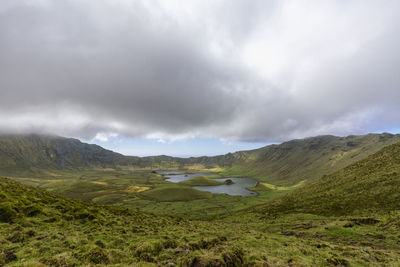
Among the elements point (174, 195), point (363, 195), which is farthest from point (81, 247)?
point (174, 195)

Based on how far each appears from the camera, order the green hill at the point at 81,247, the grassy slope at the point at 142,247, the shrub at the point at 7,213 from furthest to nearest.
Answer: the shrub at the point at 7,213
the grassy slope at the point at 142,247
the green hill at the point at 81,247

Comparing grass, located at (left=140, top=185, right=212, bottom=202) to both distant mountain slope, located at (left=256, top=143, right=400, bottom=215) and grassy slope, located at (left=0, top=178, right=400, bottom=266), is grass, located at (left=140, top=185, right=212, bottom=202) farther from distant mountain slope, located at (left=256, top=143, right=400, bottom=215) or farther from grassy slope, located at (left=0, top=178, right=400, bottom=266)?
grassy slope, located at (left=0, top=178, right=400, bottom=266)

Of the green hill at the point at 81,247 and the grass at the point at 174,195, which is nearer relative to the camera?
the green hill at the point at 81,247

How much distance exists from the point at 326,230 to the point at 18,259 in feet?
135

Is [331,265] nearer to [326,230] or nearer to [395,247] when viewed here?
[395,247]

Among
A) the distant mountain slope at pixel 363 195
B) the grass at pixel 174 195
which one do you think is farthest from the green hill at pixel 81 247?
the grass at pixel 174 195

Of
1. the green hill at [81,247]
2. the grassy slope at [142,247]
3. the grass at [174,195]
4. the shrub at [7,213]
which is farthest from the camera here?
the grass at [174,195]

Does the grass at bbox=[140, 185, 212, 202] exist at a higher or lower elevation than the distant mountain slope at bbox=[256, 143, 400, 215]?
lower

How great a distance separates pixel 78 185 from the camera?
185 metres

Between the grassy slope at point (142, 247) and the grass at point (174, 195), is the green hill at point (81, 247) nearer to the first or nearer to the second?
the grassy slope at point (142, 247)

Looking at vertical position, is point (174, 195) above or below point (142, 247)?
below

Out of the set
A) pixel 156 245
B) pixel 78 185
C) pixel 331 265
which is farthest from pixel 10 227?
pixel 78 185

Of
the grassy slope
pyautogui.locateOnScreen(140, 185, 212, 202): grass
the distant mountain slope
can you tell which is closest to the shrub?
the grassy slope

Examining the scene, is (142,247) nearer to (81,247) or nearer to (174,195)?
(81,247)
